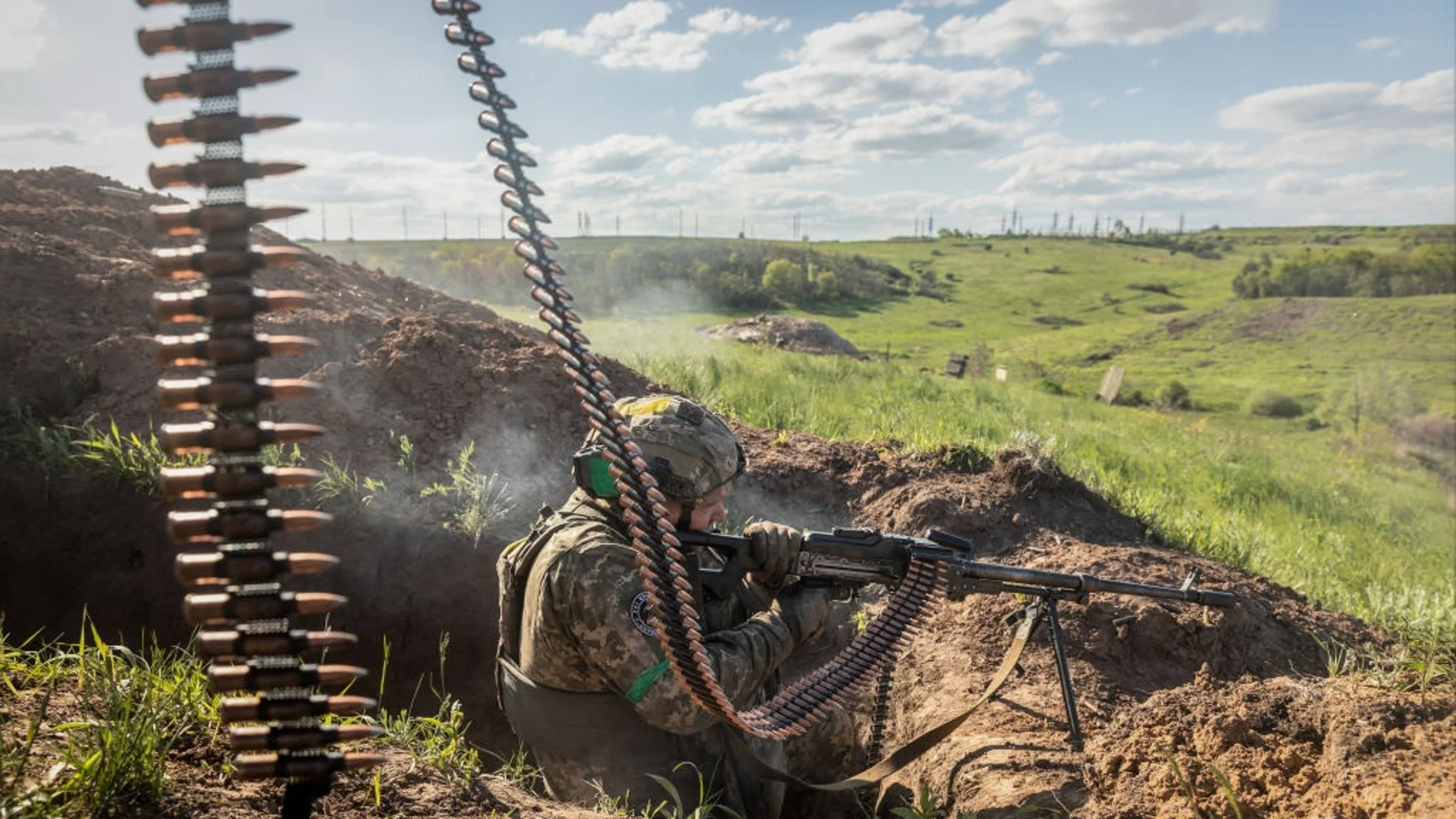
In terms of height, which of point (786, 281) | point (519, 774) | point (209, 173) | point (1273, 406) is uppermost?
point (209, 173)

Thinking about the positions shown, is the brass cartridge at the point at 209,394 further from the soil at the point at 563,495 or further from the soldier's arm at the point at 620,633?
the soldier's arm at the point at 620,633

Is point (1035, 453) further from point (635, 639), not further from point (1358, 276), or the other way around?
point (1358, 276)

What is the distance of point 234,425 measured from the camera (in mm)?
1990

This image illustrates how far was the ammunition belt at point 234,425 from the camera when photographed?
6.28 ft

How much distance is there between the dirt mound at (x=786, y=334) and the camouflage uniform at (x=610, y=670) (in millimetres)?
21869

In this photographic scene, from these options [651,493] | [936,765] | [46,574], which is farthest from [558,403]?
[651,493]

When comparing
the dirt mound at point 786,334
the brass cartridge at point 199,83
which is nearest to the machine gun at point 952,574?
the brass cartridge at point 199,83

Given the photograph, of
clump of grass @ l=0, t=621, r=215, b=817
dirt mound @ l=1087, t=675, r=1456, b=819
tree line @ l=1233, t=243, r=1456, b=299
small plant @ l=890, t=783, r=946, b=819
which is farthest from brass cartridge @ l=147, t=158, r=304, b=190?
tree line @ l=1233, t=243, r=1456, b=299

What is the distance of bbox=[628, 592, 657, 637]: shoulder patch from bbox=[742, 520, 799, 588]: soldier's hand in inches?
24.4

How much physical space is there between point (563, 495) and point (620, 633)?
140 inches

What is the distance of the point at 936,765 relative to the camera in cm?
434

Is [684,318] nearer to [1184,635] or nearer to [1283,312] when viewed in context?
[1184,635]

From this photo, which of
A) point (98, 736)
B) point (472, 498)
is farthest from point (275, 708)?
point (472, 498)

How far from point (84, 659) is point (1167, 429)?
19050 millimetres
